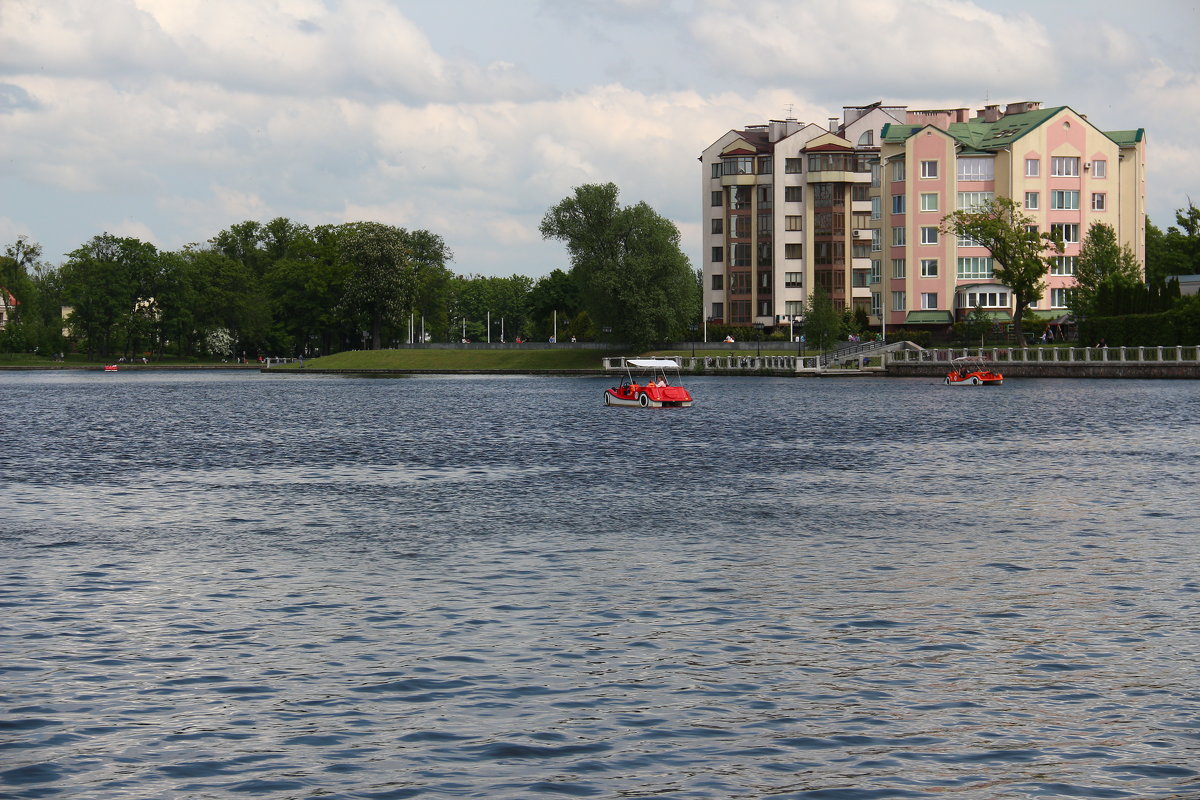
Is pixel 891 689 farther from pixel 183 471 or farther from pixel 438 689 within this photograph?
pixel 183 471

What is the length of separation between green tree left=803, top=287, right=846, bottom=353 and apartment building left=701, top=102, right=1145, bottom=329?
14490mm

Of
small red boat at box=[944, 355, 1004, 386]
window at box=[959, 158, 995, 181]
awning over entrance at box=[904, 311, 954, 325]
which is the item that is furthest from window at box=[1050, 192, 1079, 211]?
small red boat at box=[944, 355, 1004, 386]

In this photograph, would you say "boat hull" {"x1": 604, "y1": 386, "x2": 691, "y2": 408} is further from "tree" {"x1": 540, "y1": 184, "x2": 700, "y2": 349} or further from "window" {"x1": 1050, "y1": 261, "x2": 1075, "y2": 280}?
"window" {"x1": 1050, "y1": 261, "x2": 1075, "y2": 280}

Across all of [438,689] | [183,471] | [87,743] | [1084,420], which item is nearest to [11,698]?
[87,743]

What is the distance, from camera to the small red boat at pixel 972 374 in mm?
120438

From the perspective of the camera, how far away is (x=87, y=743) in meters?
14.5

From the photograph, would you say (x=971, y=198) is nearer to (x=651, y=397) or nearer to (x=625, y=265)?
(x=625, y=265)

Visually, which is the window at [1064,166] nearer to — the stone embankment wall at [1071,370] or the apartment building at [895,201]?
the apartment building at [895,201]

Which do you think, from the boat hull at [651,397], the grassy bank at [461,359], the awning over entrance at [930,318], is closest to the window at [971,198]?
the awning over entrance at [930,318]

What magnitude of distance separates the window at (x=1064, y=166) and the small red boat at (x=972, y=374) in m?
36.5

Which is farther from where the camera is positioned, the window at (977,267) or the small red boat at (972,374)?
the window at (977,267)

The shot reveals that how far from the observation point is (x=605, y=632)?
1998 cm

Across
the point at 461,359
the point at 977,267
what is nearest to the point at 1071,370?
the point at 977,267

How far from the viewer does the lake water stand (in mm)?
13695
